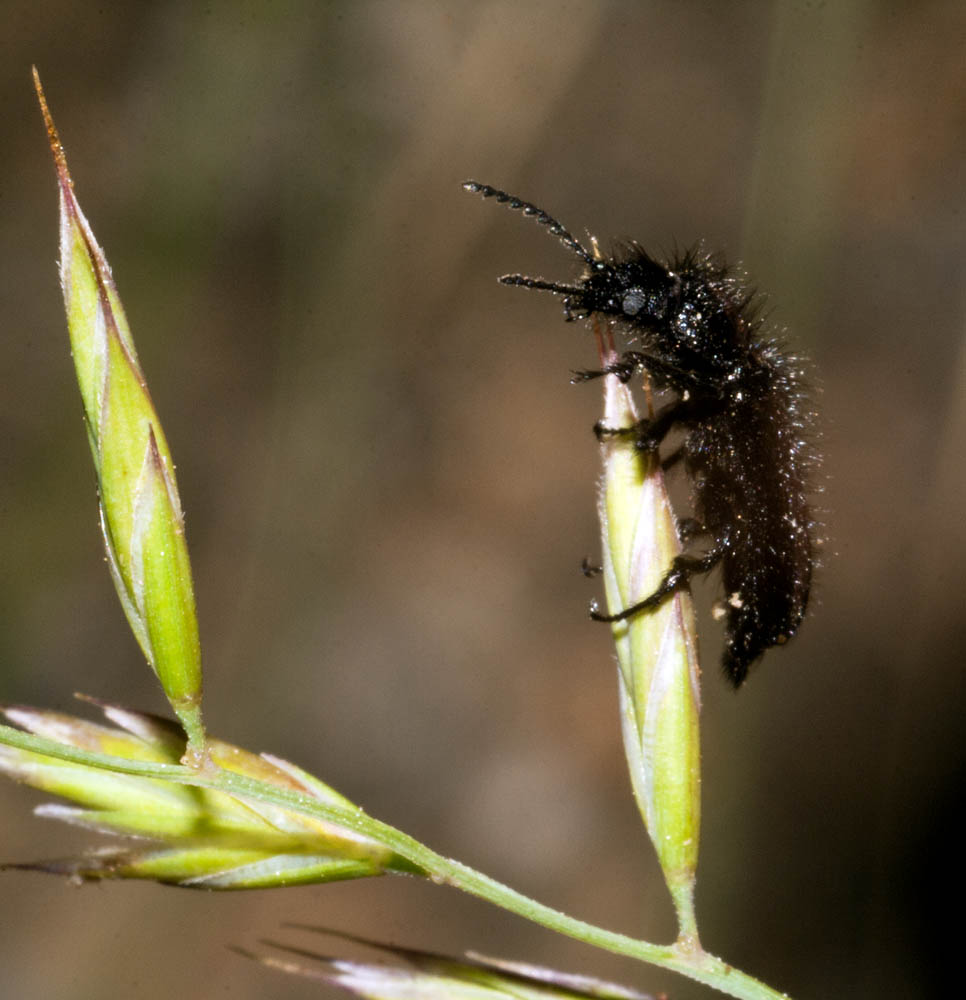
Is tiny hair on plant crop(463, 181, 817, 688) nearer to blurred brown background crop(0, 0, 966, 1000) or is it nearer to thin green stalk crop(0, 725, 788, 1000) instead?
thin green stalk crop(0, 725, 788, 1000)

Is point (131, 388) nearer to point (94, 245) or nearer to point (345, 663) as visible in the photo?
point (94, 245)

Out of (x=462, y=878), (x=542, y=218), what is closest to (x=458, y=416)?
(x=542, y=218)

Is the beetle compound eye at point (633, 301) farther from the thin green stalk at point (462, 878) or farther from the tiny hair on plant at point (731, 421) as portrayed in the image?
the thin green stalk at point (462, 878)

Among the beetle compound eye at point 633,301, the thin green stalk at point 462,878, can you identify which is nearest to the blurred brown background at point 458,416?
the beetle compound eye at point 633,301

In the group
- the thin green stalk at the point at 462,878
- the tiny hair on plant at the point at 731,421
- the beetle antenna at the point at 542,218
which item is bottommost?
the thin green stalk at the point at 462,878

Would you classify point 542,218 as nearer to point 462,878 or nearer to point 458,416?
point 462,878
